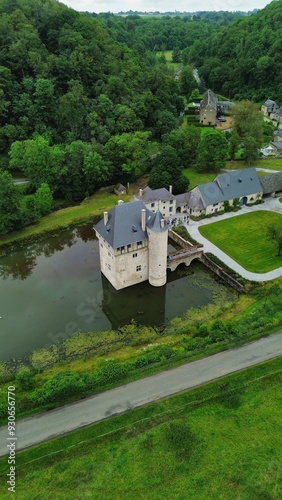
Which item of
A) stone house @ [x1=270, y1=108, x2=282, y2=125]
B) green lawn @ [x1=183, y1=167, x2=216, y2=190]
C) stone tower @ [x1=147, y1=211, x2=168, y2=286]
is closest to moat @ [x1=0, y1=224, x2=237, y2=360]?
stone tower @ [x1=147, y1=211, x2=168, y2=286]

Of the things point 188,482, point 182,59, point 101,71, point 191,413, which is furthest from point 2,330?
point 182,59

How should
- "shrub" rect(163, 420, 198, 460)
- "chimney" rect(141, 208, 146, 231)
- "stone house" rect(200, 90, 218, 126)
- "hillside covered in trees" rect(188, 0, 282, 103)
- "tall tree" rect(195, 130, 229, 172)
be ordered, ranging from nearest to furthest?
"shrub" rect(163, 420, 198, 460)
"chimney" rect(141, 208, 146, 231)
"tall tree" rect(195, 130, 229, 172)
"stone house" rect(200, 90, 218, 126)
"hillside covered in trees" rect(188, 0, 282, 103)

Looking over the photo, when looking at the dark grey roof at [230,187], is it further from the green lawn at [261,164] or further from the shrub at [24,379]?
the shrub at [24,379]

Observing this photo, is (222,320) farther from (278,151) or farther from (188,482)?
(278,151)

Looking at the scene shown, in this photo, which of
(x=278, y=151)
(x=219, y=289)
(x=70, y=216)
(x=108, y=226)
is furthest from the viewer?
(x=278, y=151)

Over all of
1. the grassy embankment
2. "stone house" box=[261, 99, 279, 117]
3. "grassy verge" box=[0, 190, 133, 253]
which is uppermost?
"stone house" box=[261, 99, 279, 117]

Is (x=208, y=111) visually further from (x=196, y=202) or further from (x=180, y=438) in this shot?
(x=180, y=438)

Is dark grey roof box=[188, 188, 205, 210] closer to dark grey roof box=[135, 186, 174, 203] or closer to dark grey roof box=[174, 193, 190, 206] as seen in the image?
dark grey roof box=[174, 193, 190, 206]
